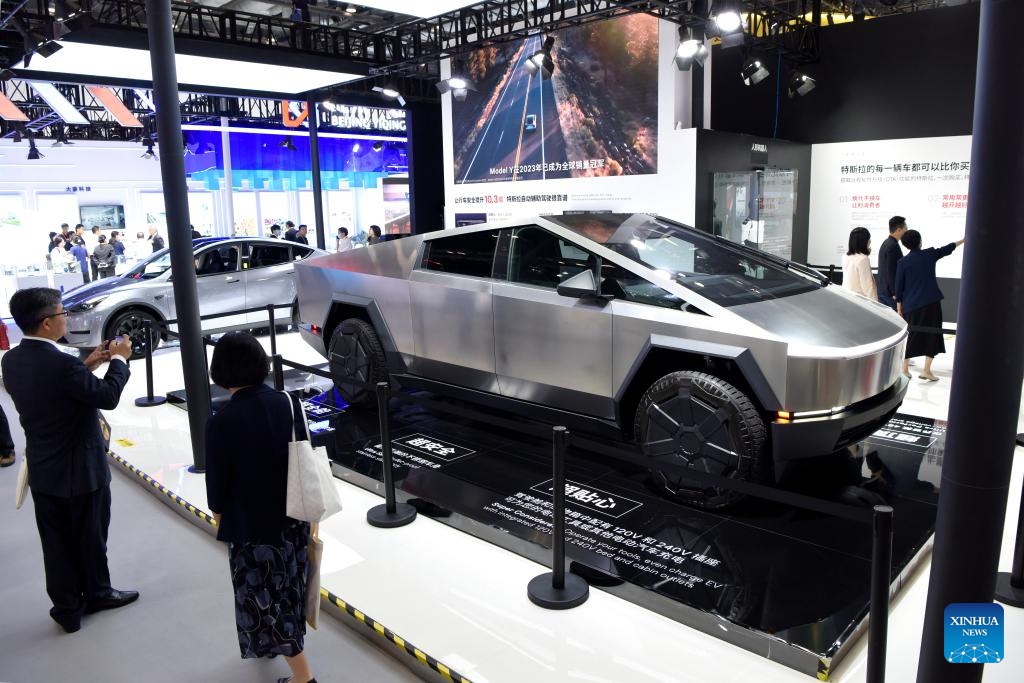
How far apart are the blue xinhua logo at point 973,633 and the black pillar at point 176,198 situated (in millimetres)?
4144

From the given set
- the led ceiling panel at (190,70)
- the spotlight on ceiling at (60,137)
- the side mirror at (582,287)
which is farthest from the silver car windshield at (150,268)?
the spotlight on ceiling at (60,137)

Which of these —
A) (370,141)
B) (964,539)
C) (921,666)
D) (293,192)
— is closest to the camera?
(964,539)

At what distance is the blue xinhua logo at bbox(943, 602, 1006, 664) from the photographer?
81.0 inches

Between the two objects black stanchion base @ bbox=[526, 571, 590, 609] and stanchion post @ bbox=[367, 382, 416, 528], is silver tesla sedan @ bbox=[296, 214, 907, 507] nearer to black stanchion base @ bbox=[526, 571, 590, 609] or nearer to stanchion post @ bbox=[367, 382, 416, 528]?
stanchion post @ bbox=[367, 382, 416, 528]

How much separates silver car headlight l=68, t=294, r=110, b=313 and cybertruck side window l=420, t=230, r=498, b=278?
5.09 m

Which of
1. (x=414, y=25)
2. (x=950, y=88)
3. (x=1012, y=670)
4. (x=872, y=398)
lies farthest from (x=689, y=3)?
(x=1012, y=670)

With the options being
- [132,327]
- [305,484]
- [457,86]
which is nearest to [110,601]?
[305,484]

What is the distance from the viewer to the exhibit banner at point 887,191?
10.5 metres

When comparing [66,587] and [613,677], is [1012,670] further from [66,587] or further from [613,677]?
[66,587]

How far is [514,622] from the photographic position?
3.20m

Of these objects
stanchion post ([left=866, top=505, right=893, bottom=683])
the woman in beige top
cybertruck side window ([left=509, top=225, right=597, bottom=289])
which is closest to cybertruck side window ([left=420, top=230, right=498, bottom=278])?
cybertruck side window ([left=509, top=225, right=597, bottom=289])

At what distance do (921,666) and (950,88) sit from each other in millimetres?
10598

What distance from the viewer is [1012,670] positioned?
110 inches

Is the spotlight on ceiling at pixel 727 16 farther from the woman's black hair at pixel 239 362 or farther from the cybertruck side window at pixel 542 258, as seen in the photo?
the woman's black hair at pixel 239 362
